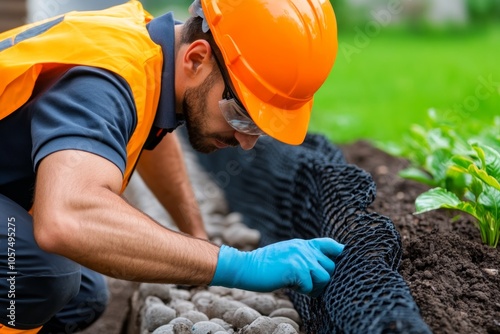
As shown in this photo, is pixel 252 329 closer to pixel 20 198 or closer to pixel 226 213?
pixel 20 198

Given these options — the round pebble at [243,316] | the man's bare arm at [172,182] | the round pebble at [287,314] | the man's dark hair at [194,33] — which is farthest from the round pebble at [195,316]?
the man's dark hair at [194,33]

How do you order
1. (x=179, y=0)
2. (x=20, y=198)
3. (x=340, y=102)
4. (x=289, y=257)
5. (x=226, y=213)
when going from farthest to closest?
(x=179, y=0) < (x=340, y=102) < (x=226, y=213) < (x=20, y=198) < (x=289, y=257)

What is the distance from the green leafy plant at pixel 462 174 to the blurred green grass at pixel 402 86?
1742 millimetres

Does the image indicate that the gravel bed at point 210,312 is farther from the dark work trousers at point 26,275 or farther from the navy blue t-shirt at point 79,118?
the navy blue t-shirt at point 79,118

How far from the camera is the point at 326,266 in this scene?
7.77 ft

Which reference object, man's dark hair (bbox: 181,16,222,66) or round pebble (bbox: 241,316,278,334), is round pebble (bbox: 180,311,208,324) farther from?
man's dark hair (bbox: 181,16,222,66)

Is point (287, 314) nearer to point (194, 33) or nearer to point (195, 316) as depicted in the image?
point (195, 316)

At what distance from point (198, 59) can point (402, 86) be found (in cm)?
563

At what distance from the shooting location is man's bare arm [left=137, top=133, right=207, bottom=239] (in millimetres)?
3430

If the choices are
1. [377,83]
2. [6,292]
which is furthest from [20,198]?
[377,83]

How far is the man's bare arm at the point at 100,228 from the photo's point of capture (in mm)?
2004

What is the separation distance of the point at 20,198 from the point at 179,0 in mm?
14223

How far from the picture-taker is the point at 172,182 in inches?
136

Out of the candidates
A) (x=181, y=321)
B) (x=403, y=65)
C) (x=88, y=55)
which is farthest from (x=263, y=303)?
(x=403, y=65)
